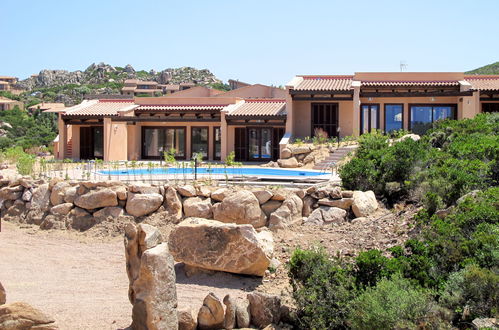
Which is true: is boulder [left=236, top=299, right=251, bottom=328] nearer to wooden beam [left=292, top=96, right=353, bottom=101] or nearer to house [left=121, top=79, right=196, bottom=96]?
wooden beam [left=292, top=96, right=353, bottom=101]

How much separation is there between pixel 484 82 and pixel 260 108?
1237 centimetres

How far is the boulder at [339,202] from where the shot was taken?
14.3 metres

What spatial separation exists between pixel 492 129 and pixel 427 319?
12.4 m

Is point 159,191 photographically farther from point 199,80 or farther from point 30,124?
point 199,80

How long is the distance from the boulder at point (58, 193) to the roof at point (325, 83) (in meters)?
15.6

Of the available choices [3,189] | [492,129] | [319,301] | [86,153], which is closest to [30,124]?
[86,153]

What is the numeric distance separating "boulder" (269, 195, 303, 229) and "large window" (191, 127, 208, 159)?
17223 millimetres

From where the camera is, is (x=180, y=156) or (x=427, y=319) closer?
(x=427, y=319)

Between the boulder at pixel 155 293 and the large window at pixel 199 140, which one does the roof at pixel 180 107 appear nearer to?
the large window at pixel 199 140

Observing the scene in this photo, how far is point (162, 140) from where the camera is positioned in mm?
32219

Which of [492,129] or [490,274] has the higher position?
[492,129]

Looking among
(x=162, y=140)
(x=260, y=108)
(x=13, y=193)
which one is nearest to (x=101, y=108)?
(x=162, y=140)

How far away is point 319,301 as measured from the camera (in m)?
8.74


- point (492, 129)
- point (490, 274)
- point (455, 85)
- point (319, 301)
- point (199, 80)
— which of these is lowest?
point (319, 301)
